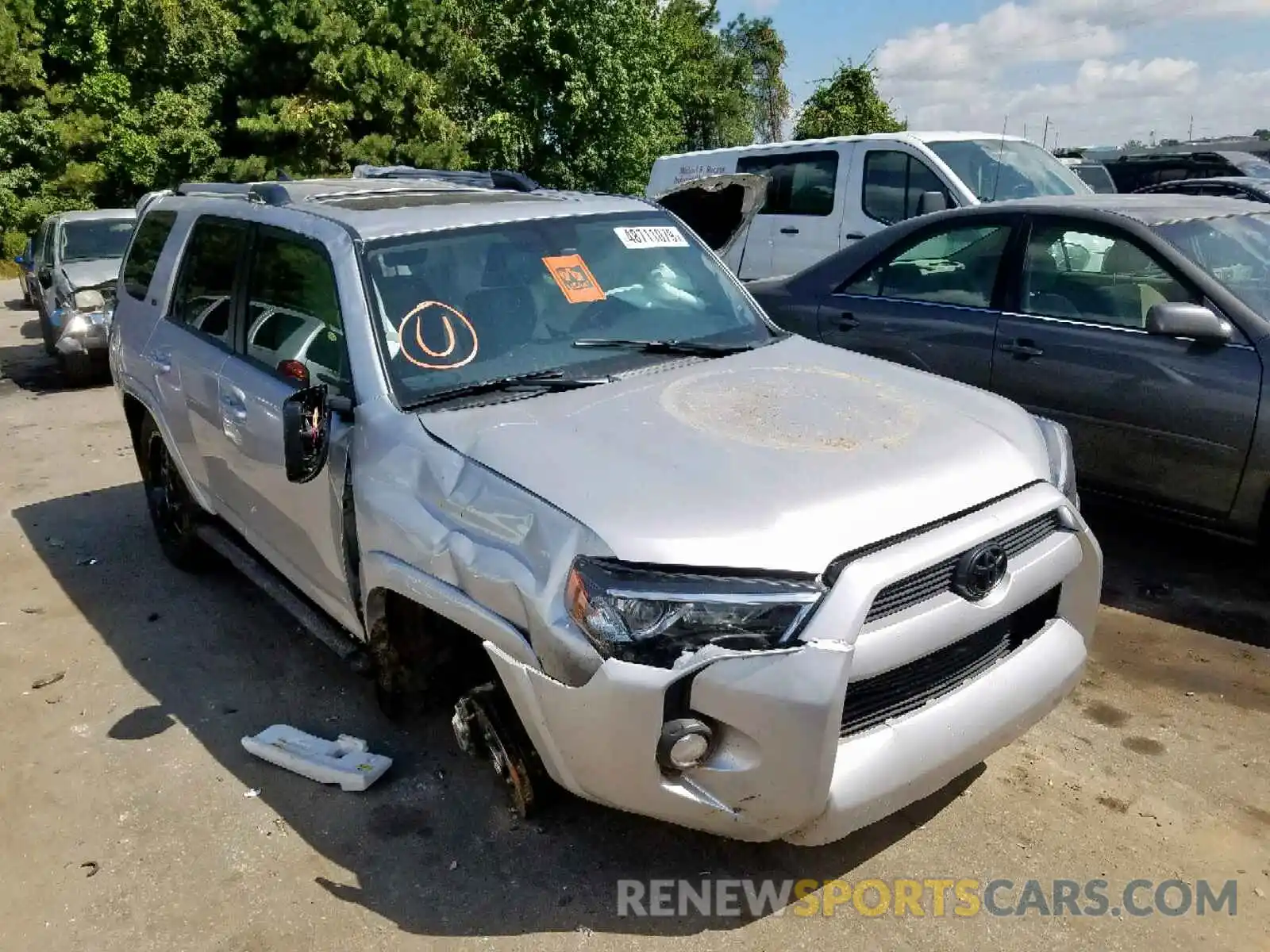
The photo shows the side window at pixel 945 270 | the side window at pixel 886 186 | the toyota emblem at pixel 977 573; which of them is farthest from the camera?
the side window at pixel 886 186

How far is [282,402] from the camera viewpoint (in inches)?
139

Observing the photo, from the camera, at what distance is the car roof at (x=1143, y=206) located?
15.4ft

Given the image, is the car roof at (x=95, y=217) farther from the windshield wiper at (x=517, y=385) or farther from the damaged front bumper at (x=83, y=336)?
the windshield wiper at (x=517, y=385)

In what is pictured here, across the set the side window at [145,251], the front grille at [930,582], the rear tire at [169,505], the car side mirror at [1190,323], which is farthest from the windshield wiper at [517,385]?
the side window at [145,251]

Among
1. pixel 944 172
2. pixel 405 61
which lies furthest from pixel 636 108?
pixel 944 172

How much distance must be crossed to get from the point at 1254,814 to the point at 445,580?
2.49 m

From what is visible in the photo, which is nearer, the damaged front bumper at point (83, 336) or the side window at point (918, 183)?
the side window at point (918, 183)

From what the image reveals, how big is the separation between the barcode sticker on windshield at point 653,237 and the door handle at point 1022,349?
181 cm

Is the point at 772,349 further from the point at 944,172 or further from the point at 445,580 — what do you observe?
the point at 944,172

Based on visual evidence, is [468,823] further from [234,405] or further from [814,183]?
[814,183]

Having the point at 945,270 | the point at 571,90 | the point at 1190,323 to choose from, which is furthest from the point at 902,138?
the point at 571,90

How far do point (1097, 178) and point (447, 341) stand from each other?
415 inches

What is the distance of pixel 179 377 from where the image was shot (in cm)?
445

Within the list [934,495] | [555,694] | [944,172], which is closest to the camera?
[555,694]
